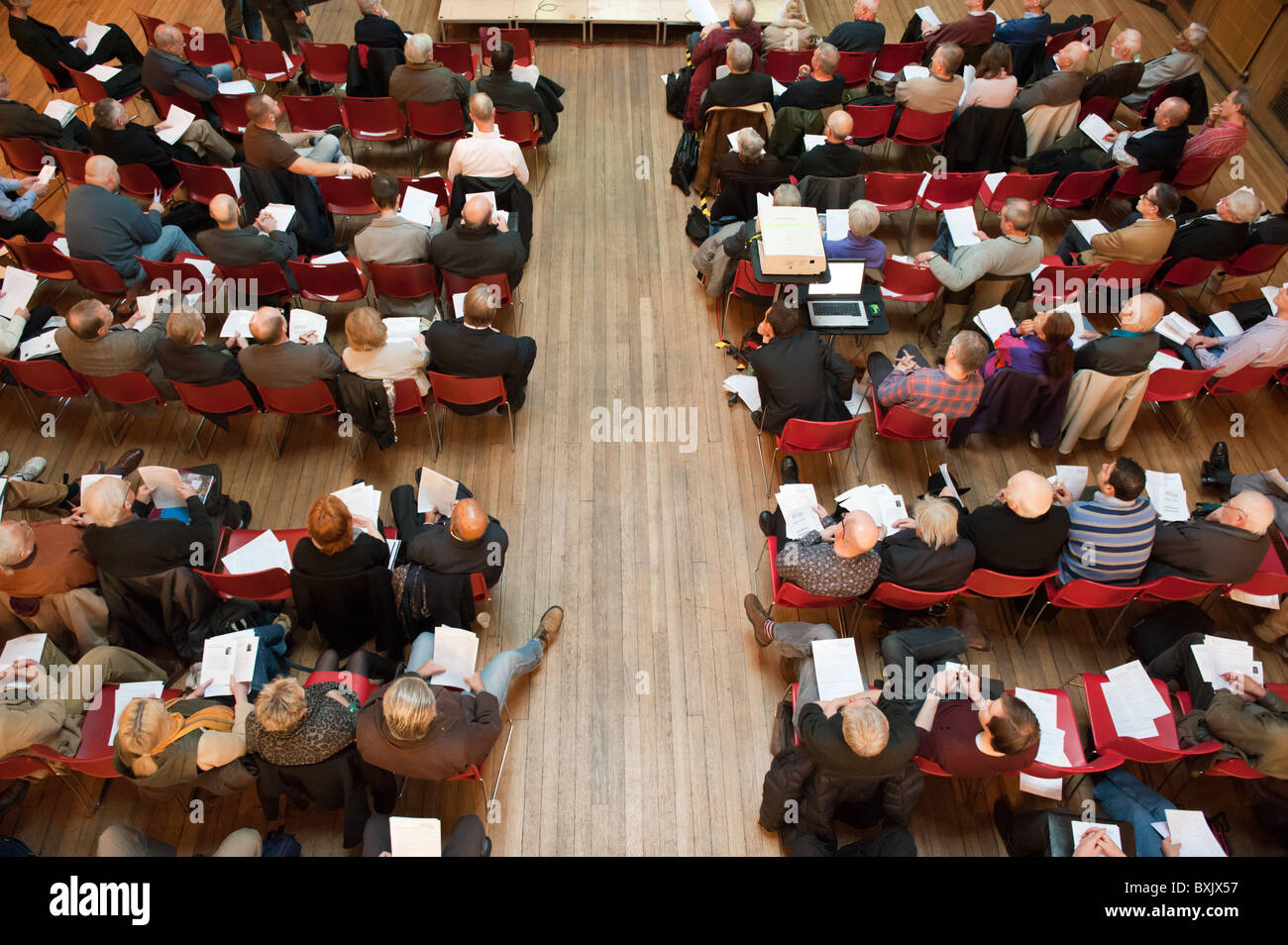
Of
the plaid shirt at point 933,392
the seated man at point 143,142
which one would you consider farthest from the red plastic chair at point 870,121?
the seated man at point 143,142

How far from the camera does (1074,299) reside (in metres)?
6.83

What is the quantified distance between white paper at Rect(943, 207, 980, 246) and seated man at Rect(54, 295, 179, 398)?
599 centimetres

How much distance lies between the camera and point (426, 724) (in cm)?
406

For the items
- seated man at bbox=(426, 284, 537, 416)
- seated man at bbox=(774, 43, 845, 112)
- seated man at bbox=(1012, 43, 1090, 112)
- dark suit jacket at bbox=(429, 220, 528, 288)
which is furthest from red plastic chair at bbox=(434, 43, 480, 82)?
seated man at bbox=(1012, 43, 1090, 112)

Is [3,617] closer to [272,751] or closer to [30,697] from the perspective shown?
[30,697]

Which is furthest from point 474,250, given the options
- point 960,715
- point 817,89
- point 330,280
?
point 960,715

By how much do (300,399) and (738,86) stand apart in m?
4.73

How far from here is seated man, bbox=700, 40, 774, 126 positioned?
24.6ft

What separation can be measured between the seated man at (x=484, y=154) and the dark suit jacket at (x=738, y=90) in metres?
1.92

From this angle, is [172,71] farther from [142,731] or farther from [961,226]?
[961,226]

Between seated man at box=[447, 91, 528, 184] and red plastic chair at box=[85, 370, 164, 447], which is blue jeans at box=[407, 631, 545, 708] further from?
seated man at box=[447, 91, 528, 184]

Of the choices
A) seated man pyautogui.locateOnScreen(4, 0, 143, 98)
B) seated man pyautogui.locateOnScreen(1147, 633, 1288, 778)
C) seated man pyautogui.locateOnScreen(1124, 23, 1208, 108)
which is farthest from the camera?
seated man pyautogui.locateOnScreen(1124, 23, 1208, 108)

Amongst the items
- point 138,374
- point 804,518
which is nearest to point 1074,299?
point 804,518
